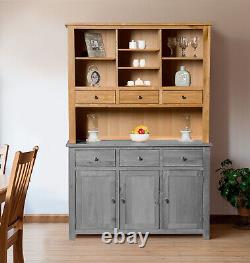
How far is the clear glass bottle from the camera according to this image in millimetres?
4863

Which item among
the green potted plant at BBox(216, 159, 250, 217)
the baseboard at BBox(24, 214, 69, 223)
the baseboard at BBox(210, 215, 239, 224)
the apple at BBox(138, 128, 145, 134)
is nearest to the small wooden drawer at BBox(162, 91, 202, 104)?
the apple at BBox(138, 128, 145, 134)

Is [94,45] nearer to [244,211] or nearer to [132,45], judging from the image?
[132,45]

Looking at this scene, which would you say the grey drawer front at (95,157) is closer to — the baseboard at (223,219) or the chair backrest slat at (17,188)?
the chair backrest slat at (17,188)

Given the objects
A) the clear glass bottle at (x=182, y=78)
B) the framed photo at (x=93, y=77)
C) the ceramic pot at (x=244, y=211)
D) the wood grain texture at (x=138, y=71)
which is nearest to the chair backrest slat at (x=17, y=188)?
the wood grain texture at (x=138, y=71)

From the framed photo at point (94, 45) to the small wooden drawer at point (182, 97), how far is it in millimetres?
744

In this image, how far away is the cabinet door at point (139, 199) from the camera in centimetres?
461

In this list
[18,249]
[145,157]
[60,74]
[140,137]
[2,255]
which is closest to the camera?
[2,255]

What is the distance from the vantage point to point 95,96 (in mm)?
4684

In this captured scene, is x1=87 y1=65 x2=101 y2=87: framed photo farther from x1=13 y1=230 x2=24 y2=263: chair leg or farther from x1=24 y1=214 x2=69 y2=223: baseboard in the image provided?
x1=13 y1=230 x2=24 y2=263: chair leg

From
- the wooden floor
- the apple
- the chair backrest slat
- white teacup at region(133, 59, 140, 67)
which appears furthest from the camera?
white teacup at region(133, 59, 140, 67)

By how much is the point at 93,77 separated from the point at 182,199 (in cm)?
145

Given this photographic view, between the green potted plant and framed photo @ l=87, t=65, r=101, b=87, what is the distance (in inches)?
61.0

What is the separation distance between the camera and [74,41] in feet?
15.3

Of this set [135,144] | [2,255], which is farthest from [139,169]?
[2,255]
